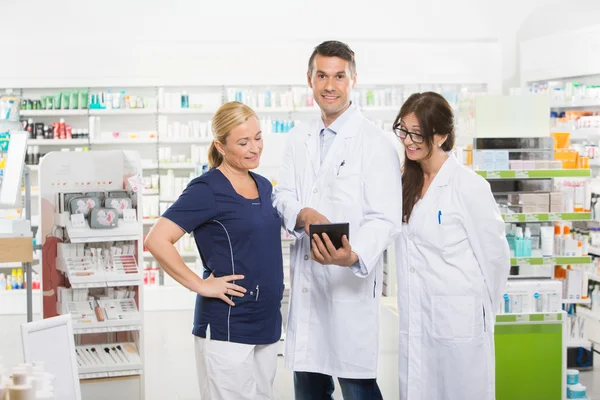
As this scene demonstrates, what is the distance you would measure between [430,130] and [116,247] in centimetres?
229

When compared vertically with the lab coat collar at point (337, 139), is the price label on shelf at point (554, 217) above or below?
below

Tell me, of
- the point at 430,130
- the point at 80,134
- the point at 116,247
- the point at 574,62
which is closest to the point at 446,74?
the point at 574,62

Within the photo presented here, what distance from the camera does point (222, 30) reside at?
32.3 ft

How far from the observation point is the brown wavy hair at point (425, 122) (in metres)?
2.96

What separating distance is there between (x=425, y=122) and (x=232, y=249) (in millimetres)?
916

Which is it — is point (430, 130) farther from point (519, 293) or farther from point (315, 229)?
point (519, 293)

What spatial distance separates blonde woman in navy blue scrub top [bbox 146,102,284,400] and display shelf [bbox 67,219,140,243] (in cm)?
175

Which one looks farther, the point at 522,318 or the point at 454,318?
the point at 522,318

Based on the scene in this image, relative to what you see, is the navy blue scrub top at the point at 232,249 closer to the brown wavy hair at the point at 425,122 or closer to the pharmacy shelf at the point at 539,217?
the brown wavy hair at the point at 425,122

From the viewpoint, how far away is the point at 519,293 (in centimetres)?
444

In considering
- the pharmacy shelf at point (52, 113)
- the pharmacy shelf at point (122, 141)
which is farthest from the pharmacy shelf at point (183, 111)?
the pharmacy shelf at point (52, 113)

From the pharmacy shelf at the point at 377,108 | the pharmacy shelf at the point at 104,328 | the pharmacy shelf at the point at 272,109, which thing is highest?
the pharmacy shelf at the point at 377,108

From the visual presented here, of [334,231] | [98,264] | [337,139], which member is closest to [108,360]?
[98,264]

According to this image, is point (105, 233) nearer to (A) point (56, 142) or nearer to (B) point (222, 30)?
(A) point (56, 142)
